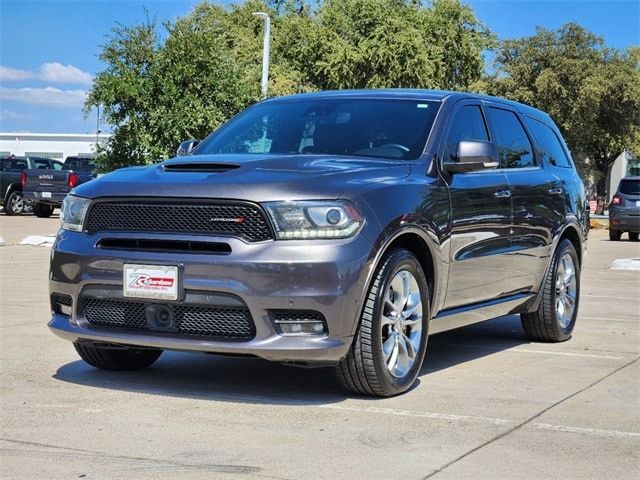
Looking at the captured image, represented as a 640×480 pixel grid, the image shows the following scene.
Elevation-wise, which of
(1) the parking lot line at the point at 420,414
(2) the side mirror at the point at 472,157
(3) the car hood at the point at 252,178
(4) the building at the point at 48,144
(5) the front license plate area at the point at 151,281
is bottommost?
(1) the parking lot line at the point at 420,414

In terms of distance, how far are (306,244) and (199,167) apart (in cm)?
97

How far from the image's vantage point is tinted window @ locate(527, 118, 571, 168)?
8.85 meters

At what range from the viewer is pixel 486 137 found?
7766 millimetres

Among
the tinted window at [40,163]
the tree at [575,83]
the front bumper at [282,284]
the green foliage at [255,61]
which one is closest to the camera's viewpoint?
the front bumper at [282,284]

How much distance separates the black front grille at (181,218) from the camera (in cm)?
567

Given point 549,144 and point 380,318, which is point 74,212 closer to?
point 380,318

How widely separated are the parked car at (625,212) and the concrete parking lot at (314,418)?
19824mm

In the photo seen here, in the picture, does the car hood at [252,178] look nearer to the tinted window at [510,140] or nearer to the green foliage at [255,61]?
the tinted window at [510,140]

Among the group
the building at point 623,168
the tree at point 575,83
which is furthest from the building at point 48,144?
the tree at point 575,83

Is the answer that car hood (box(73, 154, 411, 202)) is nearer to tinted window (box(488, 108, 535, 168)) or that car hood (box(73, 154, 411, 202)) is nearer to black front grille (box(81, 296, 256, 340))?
black front grille (box(81, 296, 256, 340))

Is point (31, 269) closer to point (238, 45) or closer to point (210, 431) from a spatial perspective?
point (210, 431)

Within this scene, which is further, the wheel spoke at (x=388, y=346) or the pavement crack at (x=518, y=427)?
the wheel spoke at (x=388, y=346)

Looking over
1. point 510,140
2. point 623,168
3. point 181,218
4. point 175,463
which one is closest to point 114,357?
point 181,218

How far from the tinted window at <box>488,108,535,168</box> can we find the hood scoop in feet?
8.30
